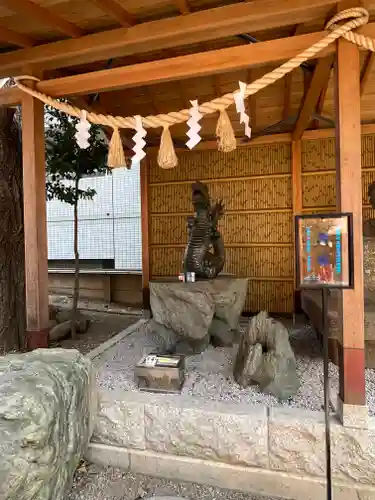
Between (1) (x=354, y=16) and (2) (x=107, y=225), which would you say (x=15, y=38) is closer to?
(1) (x=354, y=16)

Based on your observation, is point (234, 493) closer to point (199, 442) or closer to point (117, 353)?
point (199, 442)

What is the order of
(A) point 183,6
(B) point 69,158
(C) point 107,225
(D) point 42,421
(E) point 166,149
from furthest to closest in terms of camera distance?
(C) point 107,225
(B) point 69,158
(E) point 166,149
(A) point 183,6
(D) point 42,421

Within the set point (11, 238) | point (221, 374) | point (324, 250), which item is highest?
point (11, 238)

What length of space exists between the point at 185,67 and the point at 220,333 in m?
2.34

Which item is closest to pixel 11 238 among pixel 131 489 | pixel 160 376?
pixel 160 376

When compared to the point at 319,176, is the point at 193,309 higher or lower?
lower

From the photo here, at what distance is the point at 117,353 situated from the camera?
125 inches

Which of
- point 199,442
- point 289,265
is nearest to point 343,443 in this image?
point 199,442

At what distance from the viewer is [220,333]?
330cm

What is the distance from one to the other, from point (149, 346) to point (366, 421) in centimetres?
208

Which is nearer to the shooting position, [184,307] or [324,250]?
[324,250]

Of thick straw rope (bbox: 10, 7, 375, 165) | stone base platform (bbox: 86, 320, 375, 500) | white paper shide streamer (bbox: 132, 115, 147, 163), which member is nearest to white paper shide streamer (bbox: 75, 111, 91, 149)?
thick straw rope (bbox: 10, 7, 375, 165)

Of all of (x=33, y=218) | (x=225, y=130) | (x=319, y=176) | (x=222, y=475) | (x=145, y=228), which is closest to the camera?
(x=222, y=475)

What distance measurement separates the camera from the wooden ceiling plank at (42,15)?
2039 mm
